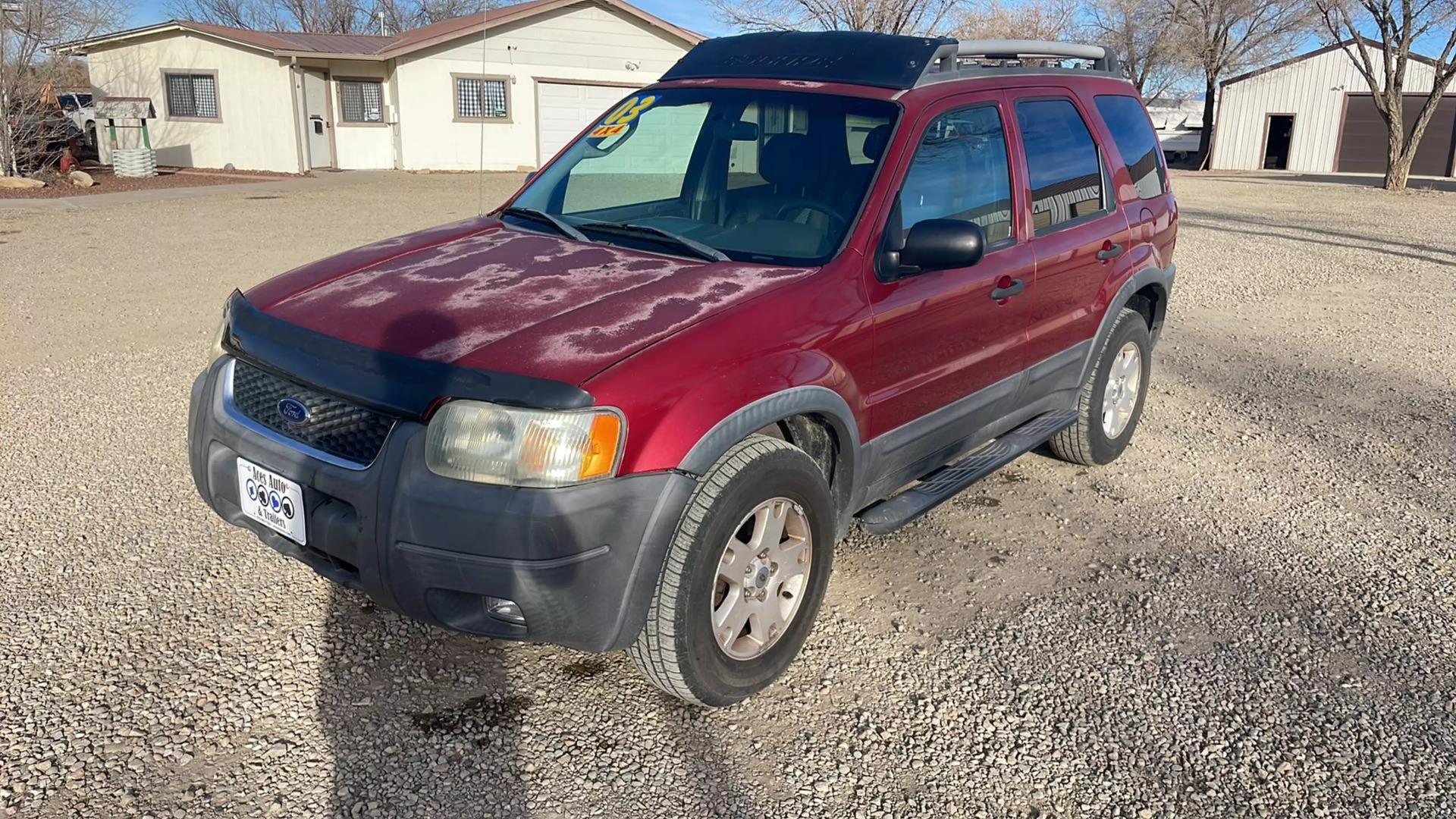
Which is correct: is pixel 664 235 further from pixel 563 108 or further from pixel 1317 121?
pixel 1317 121

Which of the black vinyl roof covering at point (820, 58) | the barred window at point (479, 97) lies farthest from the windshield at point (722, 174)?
the barred window at point (479, 97)

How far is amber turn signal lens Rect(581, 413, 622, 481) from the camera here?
259 centimetres

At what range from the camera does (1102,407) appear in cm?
508

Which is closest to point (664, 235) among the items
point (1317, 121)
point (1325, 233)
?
point (1325, 233)

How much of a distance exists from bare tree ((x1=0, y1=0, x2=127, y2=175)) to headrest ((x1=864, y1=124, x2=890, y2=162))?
2011 cm

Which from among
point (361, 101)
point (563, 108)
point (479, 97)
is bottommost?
point (563, 108)

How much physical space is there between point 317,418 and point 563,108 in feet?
81.2

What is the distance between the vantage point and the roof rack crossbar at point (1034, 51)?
4.09m

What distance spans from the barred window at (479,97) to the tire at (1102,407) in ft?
73.6

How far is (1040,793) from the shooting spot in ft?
9.25

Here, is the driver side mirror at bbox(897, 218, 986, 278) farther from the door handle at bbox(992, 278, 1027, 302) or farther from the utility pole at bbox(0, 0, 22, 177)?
the utility pole at bbox(0, 0, 22, 177)

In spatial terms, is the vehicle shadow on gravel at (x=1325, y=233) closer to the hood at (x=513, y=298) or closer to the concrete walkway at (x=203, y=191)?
the hood at (x=513, y=298)

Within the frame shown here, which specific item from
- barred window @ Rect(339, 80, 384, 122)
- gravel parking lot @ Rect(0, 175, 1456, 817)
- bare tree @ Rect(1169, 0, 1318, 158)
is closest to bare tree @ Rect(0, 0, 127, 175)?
barred window @ Rect(339, 80, 384, 122)

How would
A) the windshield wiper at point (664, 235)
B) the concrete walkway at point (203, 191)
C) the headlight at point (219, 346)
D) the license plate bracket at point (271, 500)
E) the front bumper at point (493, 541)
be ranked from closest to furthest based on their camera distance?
the front bumper at point (493, 541), the license plate bracket at point (271, 500), the headlight at point (219, 346), the windshield wiper at point (664, 235), the concrete walkway at point (203, 191)
